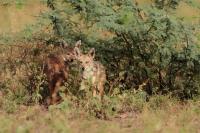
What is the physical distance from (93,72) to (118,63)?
4.48ft

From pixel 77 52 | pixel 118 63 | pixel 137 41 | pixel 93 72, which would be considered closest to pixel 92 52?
pixel 77 52

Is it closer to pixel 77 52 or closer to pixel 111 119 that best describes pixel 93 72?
pixel 77 52

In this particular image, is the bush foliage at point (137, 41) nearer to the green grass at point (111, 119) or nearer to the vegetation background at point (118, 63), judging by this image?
the vegetation background at point (118, 63)

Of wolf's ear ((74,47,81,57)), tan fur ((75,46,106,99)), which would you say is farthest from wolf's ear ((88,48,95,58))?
wolf's ear ((74,47,81,57))

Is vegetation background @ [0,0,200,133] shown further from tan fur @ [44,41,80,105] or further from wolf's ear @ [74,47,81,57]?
wolf's ear @ [74,47,81,57]

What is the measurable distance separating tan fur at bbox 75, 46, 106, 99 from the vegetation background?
239mm

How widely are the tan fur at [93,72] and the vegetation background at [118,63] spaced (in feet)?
0.78

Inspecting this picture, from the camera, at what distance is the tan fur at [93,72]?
1024cm

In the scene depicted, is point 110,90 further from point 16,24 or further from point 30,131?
point 16,24

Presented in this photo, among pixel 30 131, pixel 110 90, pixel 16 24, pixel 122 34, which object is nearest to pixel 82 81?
pixel 110 90

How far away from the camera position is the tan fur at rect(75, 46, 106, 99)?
10.2 m

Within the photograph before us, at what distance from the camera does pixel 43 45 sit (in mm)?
12562

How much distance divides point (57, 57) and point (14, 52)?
2.30 m

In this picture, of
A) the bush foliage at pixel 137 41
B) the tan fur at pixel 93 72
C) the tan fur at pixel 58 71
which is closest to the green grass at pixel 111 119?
the tan fur at pixel 93 72
